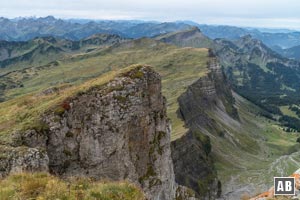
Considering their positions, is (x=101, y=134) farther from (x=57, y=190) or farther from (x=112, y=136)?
(x=57, y=190)

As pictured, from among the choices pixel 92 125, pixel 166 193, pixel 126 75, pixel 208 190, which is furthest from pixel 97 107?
pixel 208 190

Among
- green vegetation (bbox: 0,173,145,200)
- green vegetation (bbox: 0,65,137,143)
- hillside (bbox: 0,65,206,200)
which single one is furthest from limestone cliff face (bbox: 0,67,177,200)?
green vegetation (bbox: 0,173,145,200)

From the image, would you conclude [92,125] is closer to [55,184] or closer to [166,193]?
[166,193]

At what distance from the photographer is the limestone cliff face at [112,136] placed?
50.4 metres

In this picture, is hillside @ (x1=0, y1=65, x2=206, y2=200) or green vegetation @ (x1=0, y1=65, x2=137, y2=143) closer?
hillside @ (x1=0, y1=65, x2=206, y2=200)

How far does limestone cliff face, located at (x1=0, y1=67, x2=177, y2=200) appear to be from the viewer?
165 ft

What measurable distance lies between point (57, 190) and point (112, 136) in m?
32.4

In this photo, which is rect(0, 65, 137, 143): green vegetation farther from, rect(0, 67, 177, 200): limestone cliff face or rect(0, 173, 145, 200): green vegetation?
rect(0, 173, 145, 200): green vegetation

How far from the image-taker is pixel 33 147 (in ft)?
155

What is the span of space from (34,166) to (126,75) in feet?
68.3

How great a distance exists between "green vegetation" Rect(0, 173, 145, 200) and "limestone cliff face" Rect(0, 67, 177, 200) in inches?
788

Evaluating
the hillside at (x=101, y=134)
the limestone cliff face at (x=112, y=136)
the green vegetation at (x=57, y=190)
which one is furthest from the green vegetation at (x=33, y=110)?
the green vegetation at (x=57, y=190)

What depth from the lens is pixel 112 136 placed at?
54688 mm

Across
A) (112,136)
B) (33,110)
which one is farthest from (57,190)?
(33,110)
